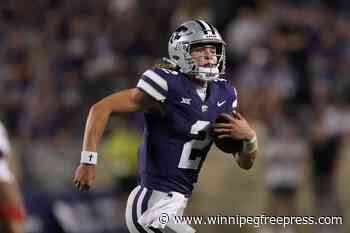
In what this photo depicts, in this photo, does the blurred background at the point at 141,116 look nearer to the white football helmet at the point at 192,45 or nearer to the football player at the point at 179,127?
the football player at the point at 179,127

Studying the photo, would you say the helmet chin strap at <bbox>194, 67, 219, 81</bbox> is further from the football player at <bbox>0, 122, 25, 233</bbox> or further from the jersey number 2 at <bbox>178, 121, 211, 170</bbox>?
the football player at <bbox>0, 122, 25, 233</bbox>

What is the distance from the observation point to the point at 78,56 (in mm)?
10547

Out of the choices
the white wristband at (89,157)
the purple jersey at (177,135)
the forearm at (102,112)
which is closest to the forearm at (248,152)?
the purple jersey at (177,135)

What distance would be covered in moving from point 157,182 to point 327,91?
4.85 metres

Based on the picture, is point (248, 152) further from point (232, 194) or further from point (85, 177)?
point (232, 194)

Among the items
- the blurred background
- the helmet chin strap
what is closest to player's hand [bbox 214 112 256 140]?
the helmet chin strap

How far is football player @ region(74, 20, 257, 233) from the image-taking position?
4.75 m

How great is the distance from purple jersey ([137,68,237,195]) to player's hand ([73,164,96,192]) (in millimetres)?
458

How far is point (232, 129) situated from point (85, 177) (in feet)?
2.61

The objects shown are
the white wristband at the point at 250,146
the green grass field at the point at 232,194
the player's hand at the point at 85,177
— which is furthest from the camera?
the green grass field at the point at 232,194

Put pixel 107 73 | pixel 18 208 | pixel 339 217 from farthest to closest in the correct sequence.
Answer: pixel 107 73 → pixel 339 217 → pixel 18 208

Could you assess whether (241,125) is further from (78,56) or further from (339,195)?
(78,56)

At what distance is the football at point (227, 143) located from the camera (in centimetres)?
483

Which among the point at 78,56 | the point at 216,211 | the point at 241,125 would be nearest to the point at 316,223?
the point at 216,211
